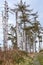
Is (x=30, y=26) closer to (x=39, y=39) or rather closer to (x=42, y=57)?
(x=39, y=39)

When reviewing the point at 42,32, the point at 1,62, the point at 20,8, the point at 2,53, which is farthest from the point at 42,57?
the point at 42,32

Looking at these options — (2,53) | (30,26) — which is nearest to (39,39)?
(30,26)

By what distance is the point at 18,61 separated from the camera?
1333 cm

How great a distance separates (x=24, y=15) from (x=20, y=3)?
7.66 ft

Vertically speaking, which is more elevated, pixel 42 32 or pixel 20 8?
pixel 20 8

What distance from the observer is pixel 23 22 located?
42.4 meters

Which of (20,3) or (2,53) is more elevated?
(20,3)

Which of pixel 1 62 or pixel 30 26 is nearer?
pixel 1 62

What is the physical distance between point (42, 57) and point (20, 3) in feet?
121

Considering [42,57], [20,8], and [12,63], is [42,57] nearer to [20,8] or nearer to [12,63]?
[12,63]

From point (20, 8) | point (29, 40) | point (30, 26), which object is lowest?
point (29, 40)

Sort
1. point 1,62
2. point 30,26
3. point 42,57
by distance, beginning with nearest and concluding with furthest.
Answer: point 42,57 → point 1,62 → point 30,26

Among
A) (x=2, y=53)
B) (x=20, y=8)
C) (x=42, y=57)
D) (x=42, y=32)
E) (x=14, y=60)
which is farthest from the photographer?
(x=42, y=32)

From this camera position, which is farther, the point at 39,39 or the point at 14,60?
the point at 39,39
